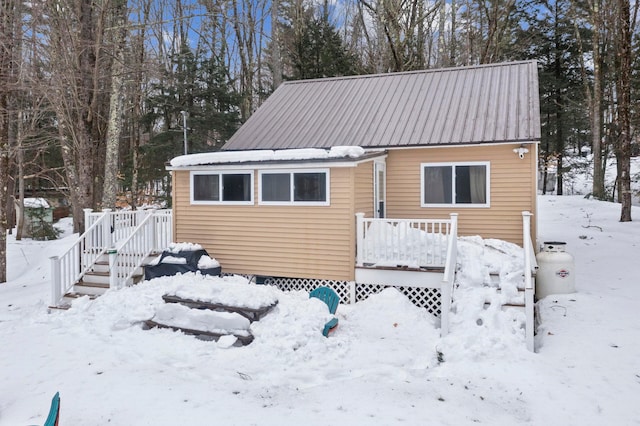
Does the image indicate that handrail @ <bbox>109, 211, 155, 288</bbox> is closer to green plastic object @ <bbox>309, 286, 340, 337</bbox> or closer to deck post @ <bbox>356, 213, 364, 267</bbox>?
green plastic object @ <bbox>309, 286, 340, 337</bbox>

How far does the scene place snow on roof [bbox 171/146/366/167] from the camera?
8.27 metres

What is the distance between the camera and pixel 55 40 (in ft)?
35.6

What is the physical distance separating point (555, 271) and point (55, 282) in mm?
9503

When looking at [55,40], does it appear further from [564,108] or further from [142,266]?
[564,108]

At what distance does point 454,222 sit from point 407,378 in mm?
3367

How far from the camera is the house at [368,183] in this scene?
27.6 ft

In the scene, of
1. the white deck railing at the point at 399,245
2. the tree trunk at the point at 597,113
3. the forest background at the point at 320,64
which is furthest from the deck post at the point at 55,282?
the tree trunk at the point at 597,113

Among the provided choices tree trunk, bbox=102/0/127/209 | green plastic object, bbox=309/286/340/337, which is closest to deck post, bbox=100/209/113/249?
tree trunk, bbox=102/0/127/209

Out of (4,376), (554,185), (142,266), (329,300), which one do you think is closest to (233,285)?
(329,300)

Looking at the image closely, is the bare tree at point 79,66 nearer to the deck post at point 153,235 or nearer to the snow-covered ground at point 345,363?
the deck post at point 153,235

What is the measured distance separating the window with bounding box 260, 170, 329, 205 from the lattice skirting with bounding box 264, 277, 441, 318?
1694 millimetres

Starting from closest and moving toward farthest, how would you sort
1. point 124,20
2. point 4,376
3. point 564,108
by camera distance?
point 4,376, point 124,20, point 564,108

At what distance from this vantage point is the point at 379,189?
10359mm

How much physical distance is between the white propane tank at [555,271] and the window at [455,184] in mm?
2083
